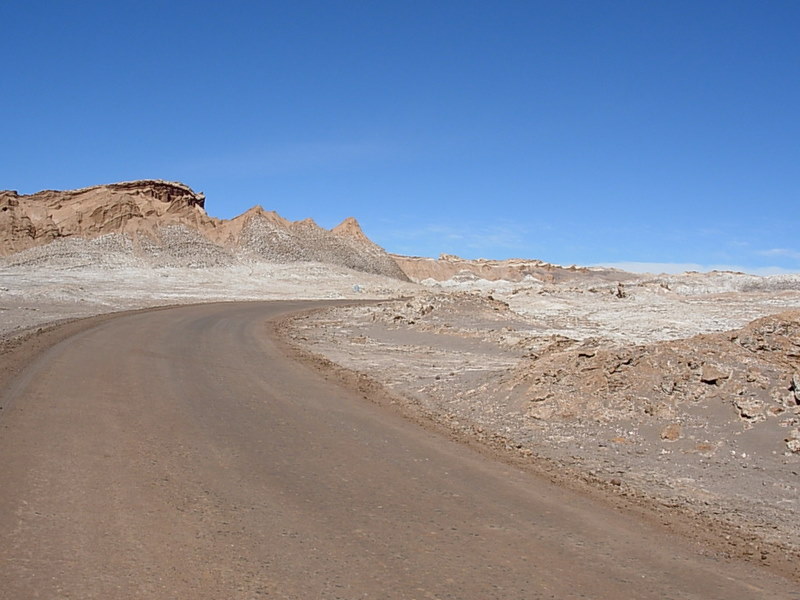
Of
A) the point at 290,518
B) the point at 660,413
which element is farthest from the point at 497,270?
the point at 290,518

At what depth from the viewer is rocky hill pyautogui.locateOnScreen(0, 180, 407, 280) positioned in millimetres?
78688

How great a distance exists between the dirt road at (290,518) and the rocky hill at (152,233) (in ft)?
232

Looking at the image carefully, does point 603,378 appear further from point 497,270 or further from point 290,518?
point 497,270

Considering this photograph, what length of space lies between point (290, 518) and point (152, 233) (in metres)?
82.8

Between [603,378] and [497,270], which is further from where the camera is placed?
[497,270]

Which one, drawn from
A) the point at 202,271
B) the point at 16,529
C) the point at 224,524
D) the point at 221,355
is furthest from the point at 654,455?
the point at 202,271

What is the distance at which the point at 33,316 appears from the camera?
28.8 m

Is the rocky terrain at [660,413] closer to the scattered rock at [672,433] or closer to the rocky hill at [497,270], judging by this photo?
the scattered rock at [672,433]

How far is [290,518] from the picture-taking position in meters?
6.09

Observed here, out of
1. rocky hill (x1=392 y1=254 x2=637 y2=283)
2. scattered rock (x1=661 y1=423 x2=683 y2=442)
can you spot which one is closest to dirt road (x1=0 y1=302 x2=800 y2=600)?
scattered rock (x1=661 y1=423 x2=683 y2=442)

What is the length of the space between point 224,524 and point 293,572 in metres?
1.12

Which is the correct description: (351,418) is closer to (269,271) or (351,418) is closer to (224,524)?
(224,524)

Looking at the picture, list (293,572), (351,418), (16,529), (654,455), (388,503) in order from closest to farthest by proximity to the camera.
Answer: (293,572)
(16,529)
(388,503)
(654,455)
(351,418)

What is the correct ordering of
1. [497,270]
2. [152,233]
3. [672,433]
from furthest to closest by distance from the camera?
[497,270] < [152,233] < [672,433]
